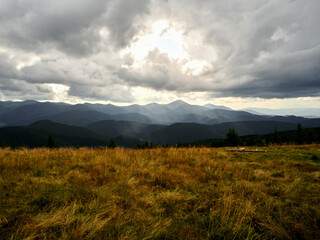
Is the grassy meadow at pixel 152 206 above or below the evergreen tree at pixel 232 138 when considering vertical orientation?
above

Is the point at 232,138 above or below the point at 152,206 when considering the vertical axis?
below

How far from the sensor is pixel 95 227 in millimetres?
2615

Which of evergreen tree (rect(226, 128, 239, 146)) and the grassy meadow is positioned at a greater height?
the grassy meadow

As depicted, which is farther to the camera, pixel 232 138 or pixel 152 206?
pixel 232 138

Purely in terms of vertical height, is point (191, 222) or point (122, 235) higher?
point (122, 235)

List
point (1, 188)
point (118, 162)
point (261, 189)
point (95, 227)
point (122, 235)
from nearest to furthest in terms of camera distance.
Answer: point (122, 235) < point (95, 227) < point (1, 188) < point (261, 189) < point (118, 162)

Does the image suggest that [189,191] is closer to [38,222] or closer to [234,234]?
[234,234]

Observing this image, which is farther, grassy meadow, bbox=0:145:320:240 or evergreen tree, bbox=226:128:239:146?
evergreen tree, bbox=226:128:239:146

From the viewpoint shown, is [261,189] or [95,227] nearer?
[95,227]

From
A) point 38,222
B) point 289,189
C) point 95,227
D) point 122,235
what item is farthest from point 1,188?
point 289,189

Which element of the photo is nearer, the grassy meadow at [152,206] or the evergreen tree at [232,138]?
the grassy meadow at [152,206]

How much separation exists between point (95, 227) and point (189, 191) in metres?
2.64

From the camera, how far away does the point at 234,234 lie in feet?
8.30

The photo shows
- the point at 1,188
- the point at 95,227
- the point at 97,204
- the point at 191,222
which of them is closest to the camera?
the point at 95,227
